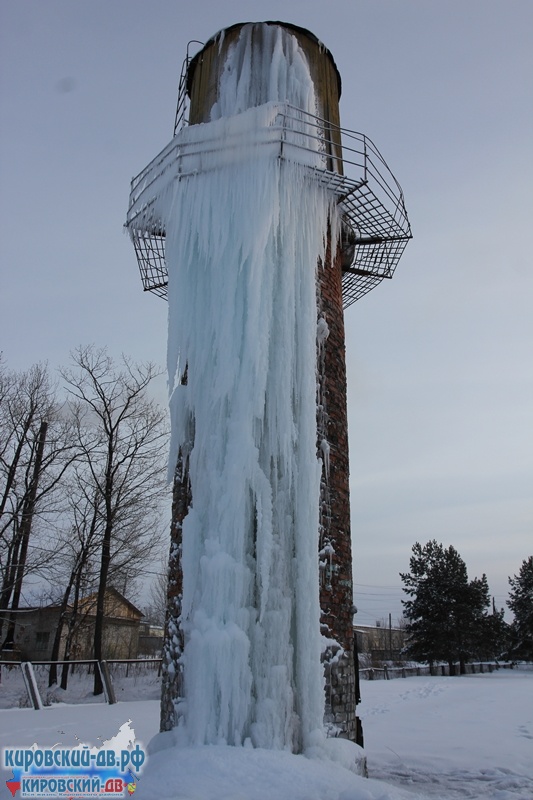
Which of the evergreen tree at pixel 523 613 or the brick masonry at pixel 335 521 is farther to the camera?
the evergreen tree at pixel 523 613

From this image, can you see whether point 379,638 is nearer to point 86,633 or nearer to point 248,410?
point 86,633

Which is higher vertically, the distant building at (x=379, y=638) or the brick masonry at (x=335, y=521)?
the brick masonry at (x=335, y=521)

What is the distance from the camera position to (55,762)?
4.30 metres

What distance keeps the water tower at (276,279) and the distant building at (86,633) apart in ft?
58.9

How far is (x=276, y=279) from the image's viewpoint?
5.01 metres

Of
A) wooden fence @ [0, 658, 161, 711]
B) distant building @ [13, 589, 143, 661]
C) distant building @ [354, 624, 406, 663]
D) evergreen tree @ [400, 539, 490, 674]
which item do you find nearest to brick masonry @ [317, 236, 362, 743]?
wooden fence @ [0, 658, 161, 711]

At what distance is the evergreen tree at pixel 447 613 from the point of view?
24297 millimetres

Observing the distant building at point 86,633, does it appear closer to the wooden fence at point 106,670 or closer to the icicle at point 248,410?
the wooden fence at point 106,670

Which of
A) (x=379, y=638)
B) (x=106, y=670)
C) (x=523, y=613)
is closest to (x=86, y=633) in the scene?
(x=106, y=670)

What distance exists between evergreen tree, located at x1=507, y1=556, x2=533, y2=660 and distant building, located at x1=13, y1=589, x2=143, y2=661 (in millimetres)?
17462

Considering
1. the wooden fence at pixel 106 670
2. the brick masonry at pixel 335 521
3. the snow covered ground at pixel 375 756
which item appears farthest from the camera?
the wooden fence at pixel 106 670

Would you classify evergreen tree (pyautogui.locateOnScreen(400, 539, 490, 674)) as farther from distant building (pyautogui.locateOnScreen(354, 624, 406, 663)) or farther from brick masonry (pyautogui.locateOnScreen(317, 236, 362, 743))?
brick masonry (pyautogui.locateOnScreen(317, 236, 362, 743))

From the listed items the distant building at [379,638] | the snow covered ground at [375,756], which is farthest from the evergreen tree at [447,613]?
the distant building at [379,638]

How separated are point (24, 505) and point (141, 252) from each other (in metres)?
11.9
